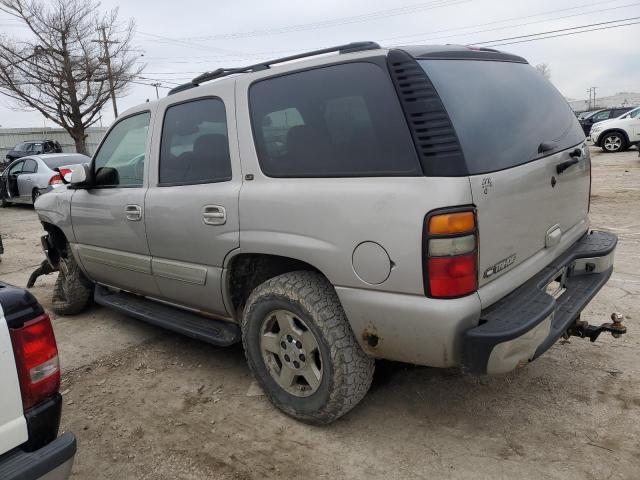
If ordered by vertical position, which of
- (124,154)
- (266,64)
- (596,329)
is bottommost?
(596,329)

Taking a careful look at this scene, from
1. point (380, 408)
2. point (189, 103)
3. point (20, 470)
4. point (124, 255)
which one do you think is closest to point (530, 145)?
point (380, 408)

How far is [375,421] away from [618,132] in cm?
1879

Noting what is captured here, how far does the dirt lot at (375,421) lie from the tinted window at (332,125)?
140 cm

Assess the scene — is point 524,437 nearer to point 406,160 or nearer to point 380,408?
point 380,408

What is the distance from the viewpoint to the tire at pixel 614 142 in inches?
700

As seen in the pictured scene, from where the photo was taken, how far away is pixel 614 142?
18031 millimetres

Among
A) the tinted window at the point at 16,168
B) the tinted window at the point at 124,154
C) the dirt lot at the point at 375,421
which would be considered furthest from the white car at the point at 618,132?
the tinted window at the point at 16,168

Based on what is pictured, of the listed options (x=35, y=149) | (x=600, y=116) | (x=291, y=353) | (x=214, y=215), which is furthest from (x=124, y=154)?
(x=600, y=116)

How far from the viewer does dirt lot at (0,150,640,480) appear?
2395 millimetres

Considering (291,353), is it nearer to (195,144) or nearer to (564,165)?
(195,144)

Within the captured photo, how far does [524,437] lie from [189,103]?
2.79m

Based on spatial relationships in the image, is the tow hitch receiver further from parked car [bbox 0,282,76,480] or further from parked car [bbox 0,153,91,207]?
parked car [bbox 0,153,91,207]

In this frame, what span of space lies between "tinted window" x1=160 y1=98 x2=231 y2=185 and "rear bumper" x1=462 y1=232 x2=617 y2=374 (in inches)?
65.0

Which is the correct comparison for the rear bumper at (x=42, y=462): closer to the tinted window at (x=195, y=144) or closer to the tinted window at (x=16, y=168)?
the tinted window at (x=195, y=144)
